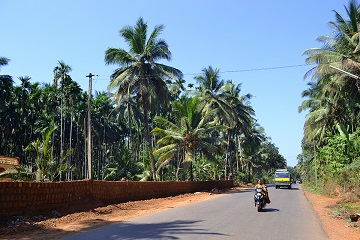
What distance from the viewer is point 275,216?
43.2ft

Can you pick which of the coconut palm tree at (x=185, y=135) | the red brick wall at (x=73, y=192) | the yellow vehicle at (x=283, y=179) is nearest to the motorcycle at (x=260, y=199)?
the red brick wall at (x=73, y=192)

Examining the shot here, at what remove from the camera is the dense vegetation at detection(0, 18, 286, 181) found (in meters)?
28.4

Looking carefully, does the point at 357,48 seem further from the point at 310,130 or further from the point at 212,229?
the point at 310,130

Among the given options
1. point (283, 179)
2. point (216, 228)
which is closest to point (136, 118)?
point (283, 179)

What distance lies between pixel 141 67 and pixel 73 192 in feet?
52.7

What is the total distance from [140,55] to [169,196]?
11503 millimetres

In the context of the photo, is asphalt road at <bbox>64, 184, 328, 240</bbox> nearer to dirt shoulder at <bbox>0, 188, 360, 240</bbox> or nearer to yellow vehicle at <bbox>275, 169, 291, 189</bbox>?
dirt shoulder at <bbox>0, 188, 360, 240</bbox>

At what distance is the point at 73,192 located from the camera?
14180 mm

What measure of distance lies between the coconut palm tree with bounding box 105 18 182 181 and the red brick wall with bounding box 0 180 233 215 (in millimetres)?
6205

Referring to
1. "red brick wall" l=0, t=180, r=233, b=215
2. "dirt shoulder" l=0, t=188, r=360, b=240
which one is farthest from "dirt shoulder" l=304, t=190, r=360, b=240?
"red brick wall" l=0, t=180, r=233, b=215

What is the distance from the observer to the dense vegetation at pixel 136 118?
2842 cm

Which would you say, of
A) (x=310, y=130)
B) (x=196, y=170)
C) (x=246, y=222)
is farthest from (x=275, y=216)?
(x=310, y=130)

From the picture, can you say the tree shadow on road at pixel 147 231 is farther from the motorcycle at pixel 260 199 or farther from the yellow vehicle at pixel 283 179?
the yellow vehicle at pixel 283 179

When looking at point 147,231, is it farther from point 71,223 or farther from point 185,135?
point 185,135
